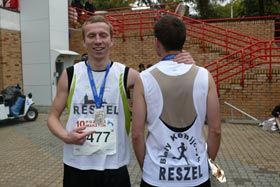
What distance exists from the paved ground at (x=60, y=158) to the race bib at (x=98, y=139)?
34.0 inches

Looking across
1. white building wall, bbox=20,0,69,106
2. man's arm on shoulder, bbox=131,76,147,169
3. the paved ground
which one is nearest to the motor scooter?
the paved ground

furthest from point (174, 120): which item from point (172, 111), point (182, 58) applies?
point (182, 58)

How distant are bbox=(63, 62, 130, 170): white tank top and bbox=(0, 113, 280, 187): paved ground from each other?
814 mm

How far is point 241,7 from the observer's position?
27016 mm

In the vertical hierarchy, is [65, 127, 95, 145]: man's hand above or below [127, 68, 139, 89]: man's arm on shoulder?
below

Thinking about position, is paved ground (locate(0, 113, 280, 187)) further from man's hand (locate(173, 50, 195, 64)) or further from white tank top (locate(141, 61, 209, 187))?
man's hand (locate(173, 50, 195, 64))

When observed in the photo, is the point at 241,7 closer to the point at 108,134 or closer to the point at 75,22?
the point at 75,22

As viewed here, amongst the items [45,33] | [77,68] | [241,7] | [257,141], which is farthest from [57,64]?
[241,7]

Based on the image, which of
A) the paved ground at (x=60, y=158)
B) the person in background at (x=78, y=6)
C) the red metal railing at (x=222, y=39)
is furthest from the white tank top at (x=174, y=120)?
the person in background at (x=78, y=6)

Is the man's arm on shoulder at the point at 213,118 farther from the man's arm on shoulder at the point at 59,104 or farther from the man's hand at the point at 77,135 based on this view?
the man's arm on shoulder at the point at 59,104

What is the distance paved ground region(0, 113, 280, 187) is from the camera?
5.11m

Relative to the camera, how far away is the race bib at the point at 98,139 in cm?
230

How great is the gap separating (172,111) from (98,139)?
57 centimetres

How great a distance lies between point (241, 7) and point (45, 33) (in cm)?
1883
